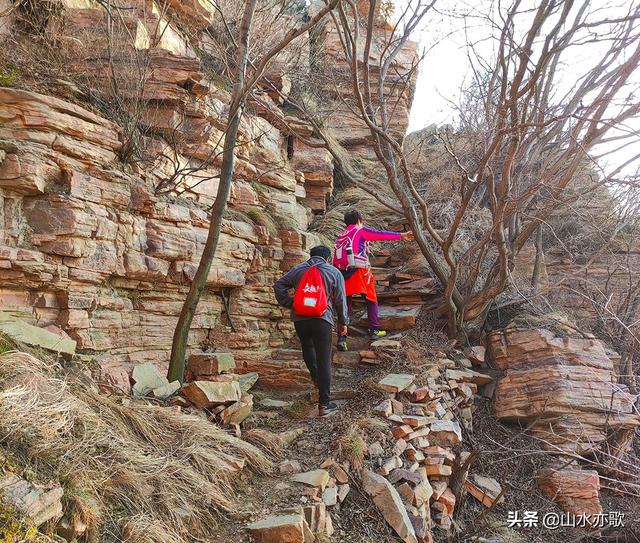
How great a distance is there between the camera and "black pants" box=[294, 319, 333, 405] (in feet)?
19.1

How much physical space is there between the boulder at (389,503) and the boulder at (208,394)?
1671mm

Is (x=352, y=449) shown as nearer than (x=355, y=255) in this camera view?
Yes

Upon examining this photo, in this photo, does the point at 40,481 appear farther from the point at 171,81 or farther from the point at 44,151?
the point at 171,81

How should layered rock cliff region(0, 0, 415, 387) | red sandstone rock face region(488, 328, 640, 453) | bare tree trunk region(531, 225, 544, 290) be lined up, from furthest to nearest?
bare tree trunk region(531, 225, 544, 290), red sandstone rock face region(488, 328, 640, 453), layered rock cliff region(0, 0, 415, 387)

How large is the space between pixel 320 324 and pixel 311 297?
0.32 meters

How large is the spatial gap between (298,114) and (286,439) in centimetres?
776

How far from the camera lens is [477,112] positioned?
34.1ft

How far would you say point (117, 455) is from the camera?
3.75 metres

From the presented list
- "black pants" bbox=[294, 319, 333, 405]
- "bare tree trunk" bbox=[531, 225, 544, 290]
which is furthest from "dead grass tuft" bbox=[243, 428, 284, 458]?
"bare tree trunk" bbox=[531, 225, 544, 290]

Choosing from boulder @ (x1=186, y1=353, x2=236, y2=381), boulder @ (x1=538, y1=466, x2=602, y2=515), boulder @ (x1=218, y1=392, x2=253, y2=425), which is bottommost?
boulder @ (x1=538, y1=466, x2=602, y2=515)

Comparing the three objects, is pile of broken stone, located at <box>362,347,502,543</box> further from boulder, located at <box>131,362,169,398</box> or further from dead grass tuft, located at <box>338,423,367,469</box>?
boulder, located at <box>131,362,169,398</box>

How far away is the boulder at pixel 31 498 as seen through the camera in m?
2.88

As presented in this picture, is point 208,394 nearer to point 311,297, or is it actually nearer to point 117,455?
point 311,297

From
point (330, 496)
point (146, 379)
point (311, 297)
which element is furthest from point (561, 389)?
point (146, 379)
